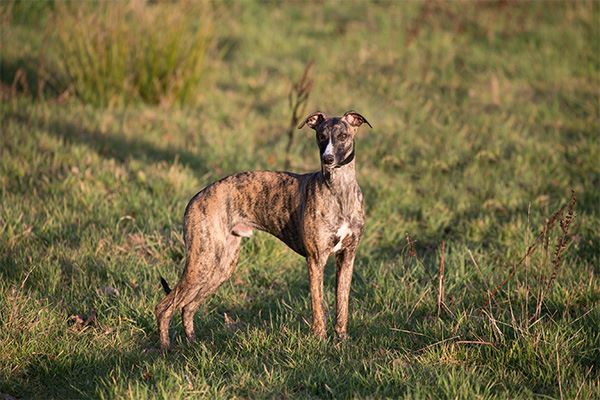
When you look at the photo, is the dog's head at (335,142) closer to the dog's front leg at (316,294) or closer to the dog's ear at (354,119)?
the dog's ear at (354,119)

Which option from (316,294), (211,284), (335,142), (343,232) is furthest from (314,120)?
(211,284)

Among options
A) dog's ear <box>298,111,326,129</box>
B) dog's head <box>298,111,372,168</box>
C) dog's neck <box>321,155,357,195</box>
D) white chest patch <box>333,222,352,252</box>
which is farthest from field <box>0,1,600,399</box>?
dog's ear <box>298,111,326,129</box>

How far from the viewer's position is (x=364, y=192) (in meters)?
9.92

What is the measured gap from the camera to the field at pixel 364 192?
573 cm

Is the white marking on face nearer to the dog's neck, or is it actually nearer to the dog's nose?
the dog's nose

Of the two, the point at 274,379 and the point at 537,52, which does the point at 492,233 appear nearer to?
the point at 274,379

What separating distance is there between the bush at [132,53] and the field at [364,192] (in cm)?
8

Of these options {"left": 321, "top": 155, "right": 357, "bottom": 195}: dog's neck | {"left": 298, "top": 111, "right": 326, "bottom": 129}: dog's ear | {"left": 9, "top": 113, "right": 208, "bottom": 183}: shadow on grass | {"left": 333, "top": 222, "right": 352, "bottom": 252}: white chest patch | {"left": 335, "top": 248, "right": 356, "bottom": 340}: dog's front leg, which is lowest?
{"left": 9, "top": 113, "right": 208, "bottom": 183}: shadow on grass

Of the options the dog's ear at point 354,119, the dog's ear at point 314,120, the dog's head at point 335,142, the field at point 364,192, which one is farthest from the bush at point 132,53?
the dog's head at point 335,142

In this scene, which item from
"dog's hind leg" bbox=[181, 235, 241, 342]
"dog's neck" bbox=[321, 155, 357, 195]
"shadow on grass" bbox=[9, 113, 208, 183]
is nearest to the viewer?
"dog's neck" bbox=[321, 155, 357, 195]

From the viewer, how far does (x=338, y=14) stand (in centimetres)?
1756

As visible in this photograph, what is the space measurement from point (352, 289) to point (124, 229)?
2.52 metres

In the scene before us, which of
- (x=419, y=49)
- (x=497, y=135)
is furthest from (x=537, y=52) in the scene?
(x=497, y=135)

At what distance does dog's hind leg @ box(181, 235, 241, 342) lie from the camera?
6.51 metres
